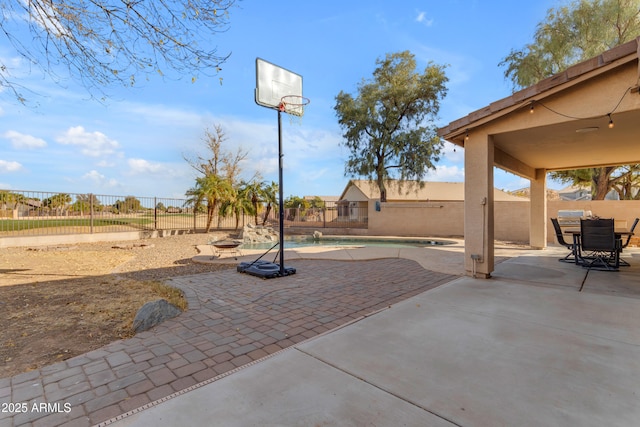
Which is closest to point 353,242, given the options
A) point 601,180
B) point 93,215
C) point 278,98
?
point 278,98

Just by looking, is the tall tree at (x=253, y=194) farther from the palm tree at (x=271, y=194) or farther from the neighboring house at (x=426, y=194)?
the neighboring house at (x=426, y=194)

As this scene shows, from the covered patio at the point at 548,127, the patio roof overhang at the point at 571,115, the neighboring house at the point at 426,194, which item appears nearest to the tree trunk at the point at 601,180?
the neighboring house at the point at 426,194

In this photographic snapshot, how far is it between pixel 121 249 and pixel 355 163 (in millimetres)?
13913

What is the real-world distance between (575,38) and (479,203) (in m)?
14.6

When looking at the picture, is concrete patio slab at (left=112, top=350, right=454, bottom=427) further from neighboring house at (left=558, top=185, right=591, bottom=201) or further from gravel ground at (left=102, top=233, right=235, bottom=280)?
neighboring house at (left=558, top=185, right=591, bottom=201)

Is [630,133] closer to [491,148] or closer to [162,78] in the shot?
[491,148]

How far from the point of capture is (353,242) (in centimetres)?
1416

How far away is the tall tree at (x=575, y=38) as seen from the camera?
1303 cm

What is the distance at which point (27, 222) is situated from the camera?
11.0 metres

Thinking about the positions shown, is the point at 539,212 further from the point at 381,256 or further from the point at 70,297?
the point at 70,297

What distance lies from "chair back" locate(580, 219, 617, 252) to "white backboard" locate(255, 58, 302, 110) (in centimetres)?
701

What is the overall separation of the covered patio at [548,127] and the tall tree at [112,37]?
4.75m

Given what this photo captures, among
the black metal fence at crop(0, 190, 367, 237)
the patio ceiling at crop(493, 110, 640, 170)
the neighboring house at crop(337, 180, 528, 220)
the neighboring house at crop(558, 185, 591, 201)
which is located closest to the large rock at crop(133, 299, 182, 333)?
the patio ceiling at crop(493, 110, 640, 170)

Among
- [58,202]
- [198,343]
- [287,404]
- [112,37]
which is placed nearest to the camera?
[287,404]
